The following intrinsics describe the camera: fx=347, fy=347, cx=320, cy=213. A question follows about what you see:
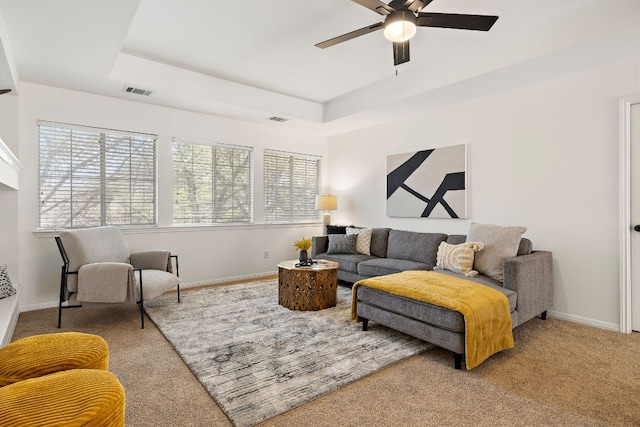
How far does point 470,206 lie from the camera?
430 centimetres

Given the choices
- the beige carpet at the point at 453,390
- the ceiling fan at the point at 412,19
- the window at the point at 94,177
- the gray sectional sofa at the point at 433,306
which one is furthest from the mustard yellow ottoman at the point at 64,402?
the window at the point at 94,177

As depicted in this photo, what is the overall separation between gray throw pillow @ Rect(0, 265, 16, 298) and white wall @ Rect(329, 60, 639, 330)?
4.73 metres

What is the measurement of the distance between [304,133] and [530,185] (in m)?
3.57

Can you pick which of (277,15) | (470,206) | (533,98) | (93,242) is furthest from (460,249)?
(93,242)

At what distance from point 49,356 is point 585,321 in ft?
13.6

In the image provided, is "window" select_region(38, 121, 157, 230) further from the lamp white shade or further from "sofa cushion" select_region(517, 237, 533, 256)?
"sofa cushion" select_region(517, 237, 533, 256)

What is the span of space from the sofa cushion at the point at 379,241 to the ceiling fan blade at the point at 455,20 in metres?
3.04

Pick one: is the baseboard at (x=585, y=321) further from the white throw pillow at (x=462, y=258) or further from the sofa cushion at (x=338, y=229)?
the sofa cushion at (x=338, y=229)

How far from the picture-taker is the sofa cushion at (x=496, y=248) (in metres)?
3.24

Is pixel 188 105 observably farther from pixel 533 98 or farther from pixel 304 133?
pixel 533 98

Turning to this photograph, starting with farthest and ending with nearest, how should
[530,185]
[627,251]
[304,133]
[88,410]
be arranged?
[304,133], [530,185], [627,251], [88,410]

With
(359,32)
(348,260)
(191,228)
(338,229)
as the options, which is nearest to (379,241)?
(348,260)

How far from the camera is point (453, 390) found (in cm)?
212

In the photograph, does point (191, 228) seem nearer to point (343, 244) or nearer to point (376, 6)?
point (343, 244)
